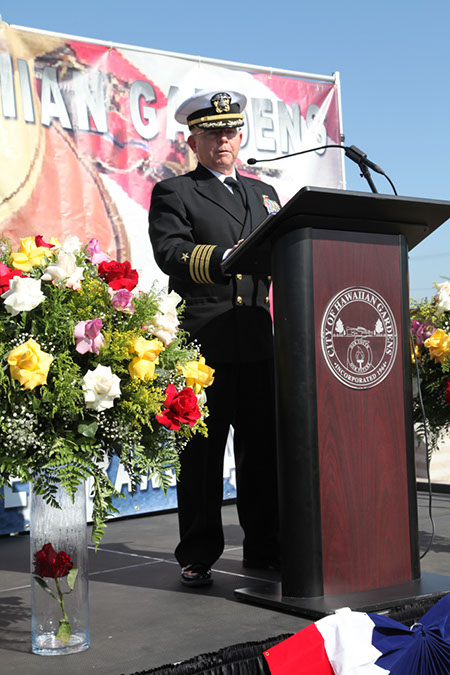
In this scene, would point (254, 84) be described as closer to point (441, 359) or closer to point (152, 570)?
point (441, 359)

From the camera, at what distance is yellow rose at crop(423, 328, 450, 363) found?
3316 millimetres

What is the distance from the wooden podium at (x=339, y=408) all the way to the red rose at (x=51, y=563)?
699 millimetres

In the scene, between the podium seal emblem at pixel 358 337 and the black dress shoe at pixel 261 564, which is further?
the black dress shoe at pixel 261 564

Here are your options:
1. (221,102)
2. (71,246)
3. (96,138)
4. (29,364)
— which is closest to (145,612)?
(29,364)

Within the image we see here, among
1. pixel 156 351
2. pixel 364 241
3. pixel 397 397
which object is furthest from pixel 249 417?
pixel 156 351

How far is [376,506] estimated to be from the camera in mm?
2580

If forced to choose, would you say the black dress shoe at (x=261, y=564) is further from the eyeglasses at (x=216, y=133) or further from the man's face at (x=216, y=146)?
the eyeglasses at (x=216, y=133)

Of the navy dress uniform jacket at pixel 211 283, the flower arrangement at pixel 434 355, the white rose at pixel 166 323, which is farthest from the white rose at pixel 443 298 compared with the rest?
the white rose at pixel 166 323

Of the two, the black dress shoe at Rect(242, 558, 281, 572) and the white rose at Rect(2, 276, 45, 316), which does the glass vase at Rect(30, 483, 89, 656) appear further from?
the black dress shoe at Rect(242, 558, 281, 572)

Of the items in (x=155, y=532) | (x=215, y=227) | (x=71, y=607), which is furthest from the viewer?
(x=155, y=532)

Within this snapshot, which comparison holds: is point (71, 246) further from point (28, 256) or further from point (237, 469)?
point (237, 469)

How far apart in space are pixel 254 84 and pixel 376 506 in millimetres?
3533

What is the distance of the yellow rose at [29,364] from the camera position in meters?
1.97

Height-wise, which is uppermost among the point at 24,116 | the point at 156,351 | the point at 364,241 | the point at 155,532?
the point at 24,116
